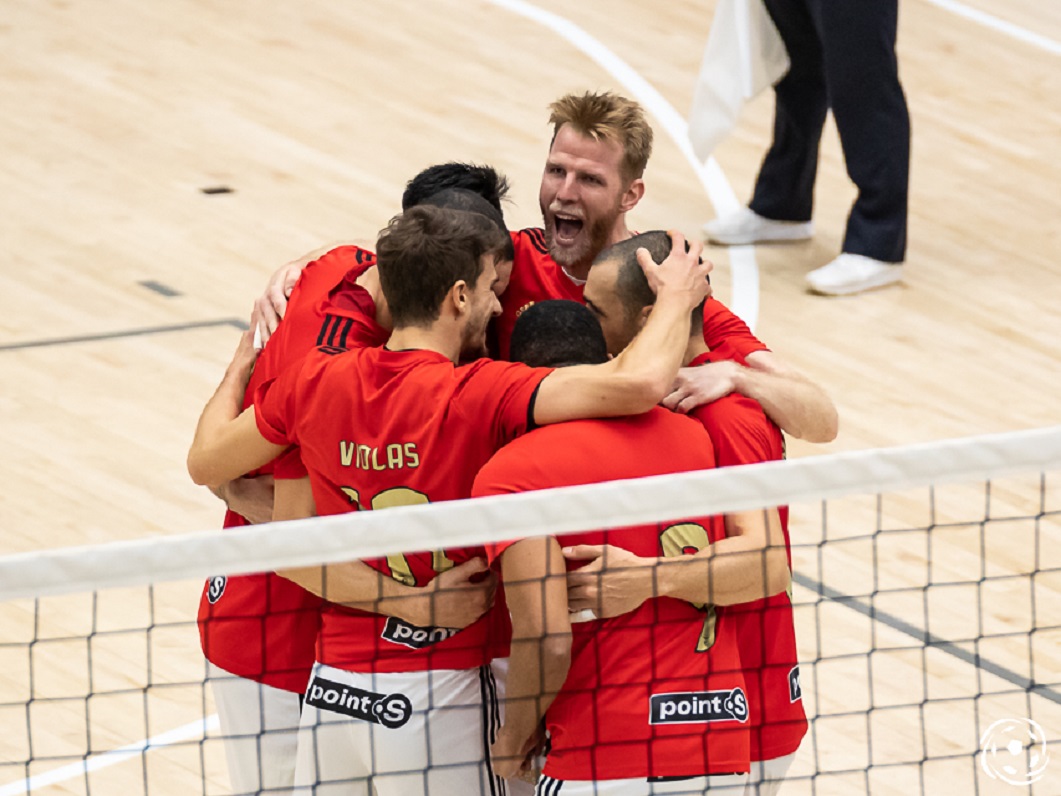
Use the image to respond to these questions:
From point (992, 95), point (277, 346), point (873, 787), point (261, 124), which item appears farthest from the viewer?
point (992, 95)

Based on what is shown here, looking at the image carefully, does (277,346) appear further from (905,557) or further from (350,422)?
(905,557)

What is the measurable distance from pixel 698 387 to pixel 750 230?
208 inches

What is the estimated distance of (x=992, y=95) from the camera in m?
10.6

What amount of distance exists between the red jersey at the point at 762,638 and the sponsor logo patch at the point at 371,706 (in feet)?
2.43

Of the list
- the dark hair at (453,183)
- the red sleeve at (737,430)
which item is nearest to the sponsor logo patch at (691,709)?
the red sleeve at (737,430)

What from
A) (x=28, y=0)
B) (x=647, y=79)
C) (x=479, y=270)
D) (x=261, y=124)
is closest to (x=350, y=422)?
(x=479, y=270)

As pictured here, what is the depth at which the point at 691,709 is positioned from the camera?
139 inches

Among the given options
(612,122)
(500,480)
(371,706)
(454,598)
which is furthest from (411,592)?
(612,122)

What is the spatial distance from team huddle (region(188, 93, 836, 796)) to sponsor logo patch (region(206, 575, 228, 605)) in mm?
41

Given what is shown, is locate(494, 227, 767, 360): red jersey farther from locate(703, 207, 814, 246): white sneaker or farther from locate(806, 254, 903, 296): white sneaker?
locate(703, 207, 814, 246): white sneaker

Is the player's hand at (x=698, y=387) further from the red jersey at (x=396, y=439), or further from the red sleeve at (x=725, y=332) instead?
the red jersey at (x=396, y=439)

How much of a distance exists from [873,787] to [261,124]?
19.4 ft

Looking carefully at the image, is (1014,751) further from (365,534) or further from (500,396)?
(365,534)

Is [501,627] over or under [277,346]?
under
